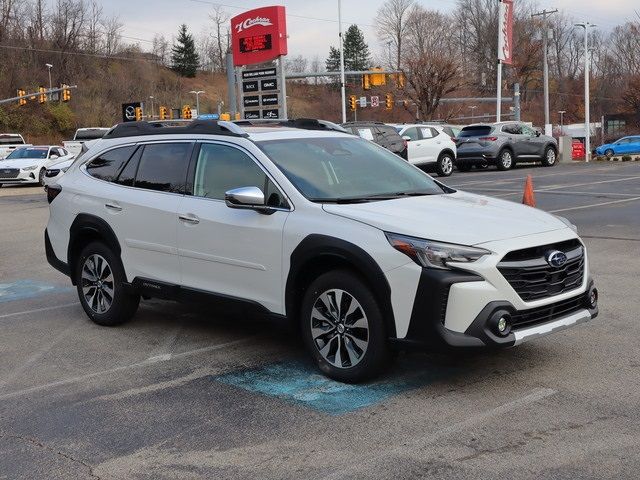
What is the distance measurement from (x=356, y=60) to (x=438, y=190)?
122611mm

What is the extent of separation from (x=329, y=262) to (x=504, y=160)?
80.3 feet

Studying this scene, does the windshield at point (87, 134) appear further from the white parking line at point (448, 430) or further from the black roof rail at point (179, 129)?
the white parking line at point (448, 430)

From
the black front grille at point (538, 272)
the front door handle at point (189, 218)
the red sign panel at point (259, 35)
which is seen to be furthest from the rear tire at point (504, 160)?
the black front grille at point (538, 272)

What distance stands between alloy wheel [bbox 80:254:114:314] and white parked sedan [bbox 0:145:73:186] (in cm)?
2366

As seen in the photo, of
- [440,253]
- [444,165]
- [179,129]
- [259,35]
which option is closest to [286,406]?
[440,253]

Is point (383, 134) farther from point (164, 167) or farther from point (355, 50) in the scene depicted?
point (355, 50)

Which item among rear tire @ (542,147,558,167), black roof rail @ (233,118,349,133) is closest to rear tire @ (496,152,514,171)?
rear tire @ (542,147,558,167)

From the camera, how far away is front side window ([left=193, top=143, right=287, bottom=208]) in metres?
5.75

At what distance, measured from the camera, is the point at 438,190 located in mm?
6234

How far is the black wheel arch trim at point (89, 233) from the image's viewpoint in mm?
6879

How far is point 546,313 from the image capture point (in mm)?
5059

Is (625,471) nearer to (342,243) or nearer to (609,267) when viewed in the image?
(342,243)

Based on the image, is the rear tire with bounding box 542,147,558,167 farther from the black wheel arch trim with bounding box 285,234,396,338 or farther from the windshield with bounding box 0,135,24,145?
the windshield with bounding box 0,135,24,145

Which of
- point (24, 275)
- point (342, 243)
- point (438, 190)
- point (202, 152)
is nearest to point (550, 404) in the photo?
point (342, 243)
